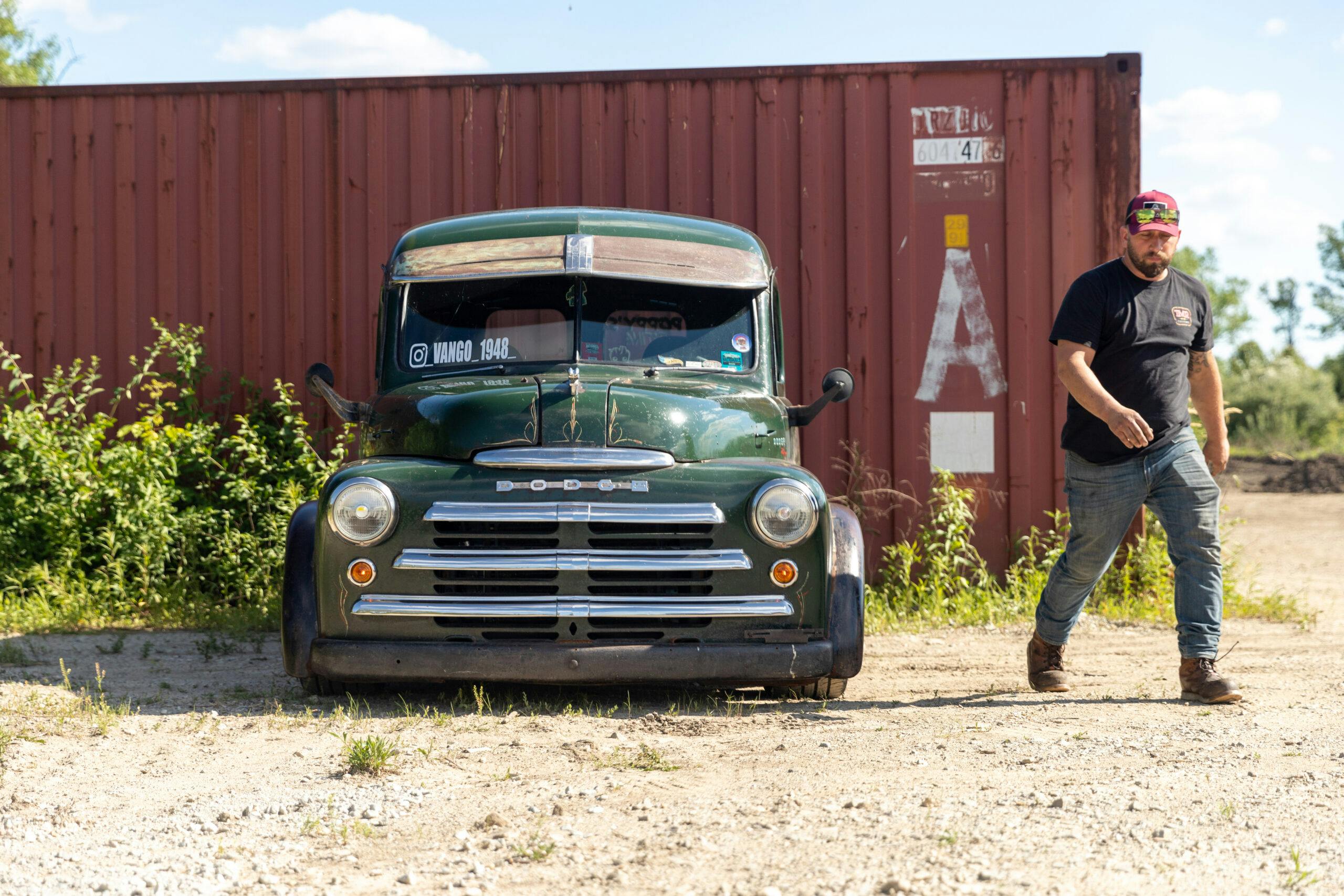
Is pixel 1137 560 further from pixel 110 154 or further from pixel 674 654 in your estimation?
pixel 110 154

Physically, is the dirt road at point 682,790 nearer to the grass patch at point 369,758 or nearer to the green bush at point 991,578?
the grass patch at point 369,758

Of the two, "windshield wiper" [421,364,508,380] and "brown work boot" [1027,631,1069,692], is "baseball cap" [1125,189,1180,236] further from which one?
"windshield wiper" [421,364,508,380]

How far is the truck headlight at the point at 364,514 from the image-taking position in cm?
434

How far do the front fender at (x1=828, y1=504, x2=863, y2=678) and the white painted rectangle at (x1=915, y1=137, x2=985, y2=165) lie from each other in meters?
3.70

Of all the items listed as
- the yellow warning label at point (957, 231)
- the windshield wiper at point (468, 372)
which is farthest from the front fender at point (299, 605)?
the yellow warning label at point (957, 231)

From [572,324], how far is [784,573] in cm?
154

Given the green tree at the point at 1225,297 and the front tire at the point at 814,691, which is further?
the green tree at the point at 1225,297

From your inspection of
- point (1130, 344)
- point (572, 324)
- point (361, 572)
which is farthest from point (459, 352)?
point (1130, 344)

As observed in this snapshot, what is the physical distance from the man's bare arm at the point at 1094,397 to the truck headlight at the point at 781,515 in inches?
43.9

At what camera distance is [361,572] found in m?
4.36

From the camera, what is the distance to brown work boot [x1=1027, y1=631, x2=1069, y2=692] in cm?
488

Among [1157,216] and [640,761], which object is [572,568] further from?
[1157,216]

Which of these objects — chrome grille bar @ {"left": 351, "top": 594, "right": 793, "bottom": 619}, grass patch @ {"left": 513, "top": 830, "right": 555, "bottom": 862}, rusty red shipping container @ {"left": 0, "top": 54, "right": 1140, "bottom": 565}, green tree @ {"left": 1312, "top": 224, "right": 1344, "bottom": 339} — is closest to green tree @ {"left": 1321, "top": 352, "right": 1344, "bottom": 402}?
green tree @ {"left": 1312, "top": 224, "right": 1344, "bottom": 339}

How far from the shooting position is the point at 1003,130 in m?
7.46
